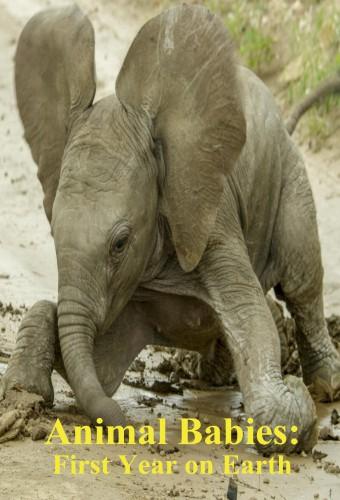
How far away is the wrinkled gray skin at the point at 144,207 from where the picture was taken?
5.73 m

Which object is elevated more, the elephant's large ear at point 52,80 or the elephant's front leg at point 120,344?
the elephant's large ear at point 52,80

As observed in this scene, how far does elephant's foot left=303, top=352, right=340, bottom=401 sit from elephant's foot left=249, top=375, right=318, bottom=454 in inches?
57.1

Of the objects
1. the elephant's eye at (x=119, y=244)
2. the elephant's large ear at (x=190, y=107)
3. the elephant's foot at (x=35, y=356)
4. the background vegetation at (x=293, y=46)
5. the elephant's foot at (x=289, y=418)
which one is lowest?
the elephant's foot at (x=289, y=418)

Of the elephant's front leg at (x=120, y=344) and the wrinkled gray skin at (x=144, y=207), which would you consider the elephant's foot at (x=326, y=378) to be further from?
the elephant's front leg at (x=120, y=344)

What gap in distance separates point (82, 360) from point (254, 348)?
0.83 metres

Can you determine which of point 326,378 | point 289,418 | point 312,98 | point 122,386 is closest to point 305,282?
point 326,378

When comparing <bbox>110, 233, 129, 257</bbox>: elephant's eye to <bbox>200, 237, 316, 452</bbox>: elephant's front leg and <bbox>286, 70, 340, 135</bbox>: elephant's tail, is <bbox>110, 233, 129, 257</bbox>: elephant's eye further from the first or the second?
<bbox>286, 70, 340, 135</bbox>: elephant's tail

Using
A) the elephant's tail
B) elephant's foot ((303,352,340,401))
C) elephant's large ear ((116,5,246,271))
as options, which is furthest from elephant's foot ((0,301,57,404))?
the elephant's tail

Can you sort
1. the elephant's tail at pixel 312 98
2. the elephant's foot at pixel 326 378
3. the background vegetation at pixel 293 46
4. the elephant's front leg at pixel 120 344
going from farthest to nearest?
the background vegetation at pixel 293 46 < the elephant's tail at pixel 312 98 < the elephant's foot at pixel 326 378 < the elephant's front leg at pixel 120 344

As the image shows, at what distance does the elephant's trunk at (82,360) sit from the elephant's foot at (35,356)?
29 cm

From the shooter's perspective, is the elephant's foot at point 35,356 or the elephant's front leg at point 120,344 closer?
the elephant's foot at point 35,356

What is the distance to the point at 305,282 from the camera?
7234 millimetres

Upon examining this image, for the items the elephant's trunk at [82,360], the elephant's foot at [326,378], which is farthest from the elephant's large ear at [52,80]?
the elephant's foot at [326,378]

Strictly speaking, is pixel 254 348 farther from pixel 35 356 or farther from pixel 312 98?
pixel 312 98
